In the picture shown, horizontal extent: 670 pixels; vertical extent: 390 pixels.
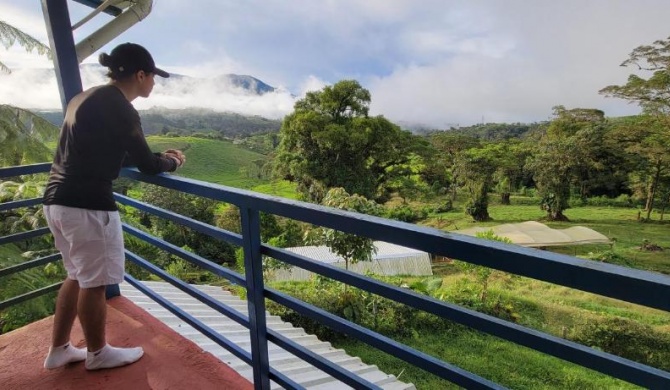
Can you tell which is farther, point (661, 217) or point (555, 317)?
point (661, 217)

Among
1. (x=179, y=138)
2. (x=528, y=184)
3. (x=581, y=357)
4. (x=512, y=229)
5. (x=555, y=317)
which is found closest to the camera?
(x=581, y=357)

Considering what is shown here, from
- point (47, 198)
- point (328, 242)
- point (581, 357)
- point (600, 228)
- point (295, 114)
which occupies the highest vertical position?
point (295, 114)

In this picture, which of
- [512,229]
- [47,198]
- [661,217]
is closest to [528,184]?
[661,217]

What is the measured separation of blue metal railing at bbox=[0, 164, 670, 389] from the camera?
610mm

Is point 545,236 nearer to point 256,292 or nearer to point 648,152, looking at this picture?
point 648,152

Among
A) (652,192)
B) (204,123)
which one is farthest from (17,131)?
(204,123)

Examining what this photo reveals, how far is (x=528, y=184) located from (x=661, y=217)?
9296 millimetres

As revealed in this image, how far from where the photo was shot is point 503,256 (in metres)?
0.71

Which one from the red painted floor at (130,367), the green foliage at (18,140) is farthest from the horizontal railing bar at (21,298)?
the green foliage at (18,140)

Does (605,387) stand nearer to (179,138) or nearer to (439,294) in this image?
(439,294)

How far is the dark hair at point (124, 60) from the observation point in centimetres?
138

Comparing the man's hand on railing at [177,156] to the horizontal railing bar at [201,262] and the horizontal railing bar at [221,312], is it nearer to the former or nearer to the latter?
the horizontal railing bar at [201,262]

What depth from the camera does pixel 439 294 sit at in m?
10.9

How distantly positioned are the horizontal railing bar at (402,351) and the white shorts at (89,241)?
0.70 m
